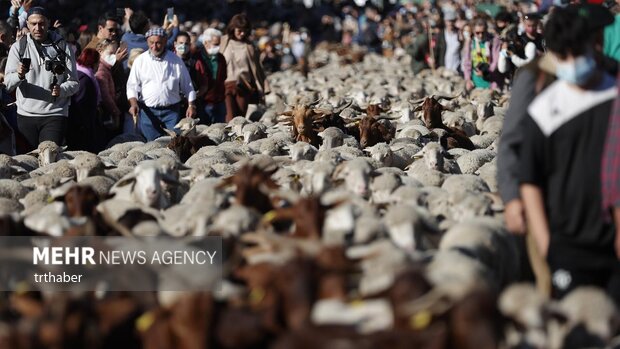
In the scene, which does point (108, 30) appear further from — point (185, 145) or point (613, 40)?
point (613, 40)

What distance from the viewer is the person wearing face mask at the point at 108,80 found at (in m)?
11.3

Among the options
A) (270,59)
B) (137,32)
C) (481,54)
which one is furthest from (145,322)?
(270,59)

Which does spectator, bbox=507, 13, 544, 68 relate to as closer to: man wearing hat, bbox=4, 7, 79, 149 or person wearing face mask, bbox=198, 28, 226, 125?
person wearing face mask, bbox=198, 28, 226, 125

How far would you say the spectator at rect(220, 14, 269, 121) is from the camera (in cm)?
1305

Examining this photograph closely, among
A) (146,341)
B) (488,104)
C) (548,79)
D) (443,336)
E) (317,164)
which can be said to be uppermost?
(548,79)

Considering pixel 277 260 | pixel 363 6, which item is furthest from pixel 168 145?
pixel 363 6

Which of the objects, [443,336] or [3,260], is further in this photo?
[3,260]

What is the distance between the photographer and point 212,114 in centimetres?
1310

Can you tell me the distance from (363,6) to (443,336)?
42.5m

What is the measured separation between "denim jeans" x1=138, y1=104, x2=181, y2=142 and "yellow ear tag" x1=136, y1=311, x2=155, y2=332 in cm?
639

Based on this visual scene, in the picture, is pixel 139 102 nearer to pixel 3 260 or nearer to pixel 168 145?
pixel 168 145

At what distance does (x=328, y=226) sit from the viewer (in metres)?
5.41

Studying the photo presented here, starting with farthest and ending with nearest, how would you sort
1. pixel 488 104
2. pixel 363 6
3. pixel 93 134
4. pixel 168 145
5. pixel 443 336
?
pixel 363 6
pixel 488 104
pixel 93 134
pixel 168 145
pixel 443 336

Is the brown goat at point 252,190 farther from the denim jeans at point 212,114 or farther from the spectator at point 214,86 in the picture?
the denim jeans at point 212,114
